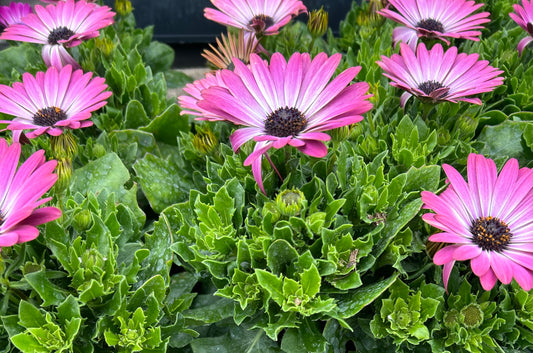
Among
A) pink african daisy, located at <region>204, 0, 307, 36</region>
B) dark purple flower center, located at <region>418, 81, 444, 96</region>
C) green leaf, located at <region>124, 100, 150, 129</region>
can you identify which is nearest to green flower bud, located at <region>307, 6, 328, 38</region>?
pink african daisy, located at <region>204, 0, 307, 36</region>

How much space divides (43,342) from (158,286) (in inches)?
9.3

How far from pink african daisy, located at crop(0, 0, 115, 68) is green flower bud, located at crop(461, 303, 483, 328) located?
120 centimetres

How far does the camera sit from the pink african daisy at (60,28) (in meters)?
1.53

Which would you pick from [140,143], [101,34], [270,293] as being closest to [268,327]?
[270,293]

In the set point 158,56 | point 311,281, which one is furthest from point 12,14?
point 311,281

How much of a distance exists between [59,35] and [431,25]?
43.3 inches

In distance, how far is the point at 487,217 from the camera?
3.54ft

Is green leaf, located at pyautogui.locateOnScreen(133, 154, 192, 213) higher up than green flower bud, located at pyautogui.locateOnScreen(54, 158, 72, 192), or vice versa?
green flower bud, located at pyautogui.locateOnScreen(54, 158, 72, 192)

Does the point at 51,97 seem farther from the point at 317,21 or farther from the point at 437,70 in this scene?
the point at 437,70

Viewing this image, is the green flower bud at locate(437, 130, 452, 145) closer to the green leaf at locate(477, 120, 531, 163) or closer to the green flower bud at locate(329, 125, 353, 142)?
the green leaf at locate(477, 120, 531, 163)

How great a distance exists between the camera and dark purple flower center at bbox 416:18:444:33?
1522 mm

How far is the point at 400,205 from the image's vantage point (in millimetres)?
1192

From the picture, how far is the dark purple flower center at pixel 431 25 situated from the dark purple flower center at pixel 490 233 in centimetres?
67

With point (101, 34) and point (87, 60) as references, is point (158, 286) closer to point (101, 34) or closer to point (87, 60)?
point (87, 60)
